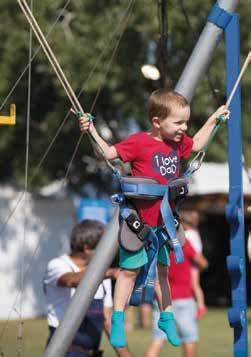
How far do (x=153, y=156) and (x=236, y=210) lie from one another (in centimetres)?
152

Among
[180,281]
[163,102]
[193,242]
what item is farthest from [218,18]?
[193,242]

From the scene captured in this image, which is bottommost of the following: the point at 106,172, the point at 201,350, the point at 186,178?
the point at 201,350

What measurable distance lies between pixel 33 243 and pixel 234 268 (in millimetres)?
14752

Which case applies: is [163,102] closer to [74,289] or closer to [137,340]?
[74,289]

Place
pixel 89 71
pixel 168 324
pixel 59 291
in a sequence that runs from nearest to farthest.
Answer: pixel 168 324 → pixel 59 291 → pixel 89 71

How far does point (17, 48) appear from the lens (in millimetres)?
21781

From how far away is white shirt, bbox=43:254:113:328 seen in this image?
30.9 feet

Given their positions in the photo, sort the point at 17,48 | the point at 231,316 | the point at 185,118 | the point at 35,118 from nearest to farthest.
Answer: the point at 185,118 < the point at 231,316 < the point at 17,48 < the point at 35,118

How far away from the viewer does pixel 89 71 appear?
20594mm

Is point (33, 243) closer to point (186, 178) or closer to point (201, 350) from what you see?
point (201, 350)

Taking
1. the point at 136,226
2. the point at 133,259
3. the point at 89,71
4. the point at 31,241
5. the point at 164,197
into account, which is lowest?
the point at 133,259

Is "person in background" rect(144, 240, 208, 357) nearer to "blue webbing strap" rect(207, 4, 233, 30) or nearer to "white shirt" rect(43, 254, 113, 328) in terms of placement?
"white shirt" rect(43, 254, 113, 328)

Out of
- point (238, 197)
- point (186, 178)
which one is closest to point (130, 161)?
point (186, 178)

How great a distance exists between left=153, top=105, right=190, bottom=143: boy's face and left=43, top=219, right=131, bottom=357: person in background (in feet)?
8.00
